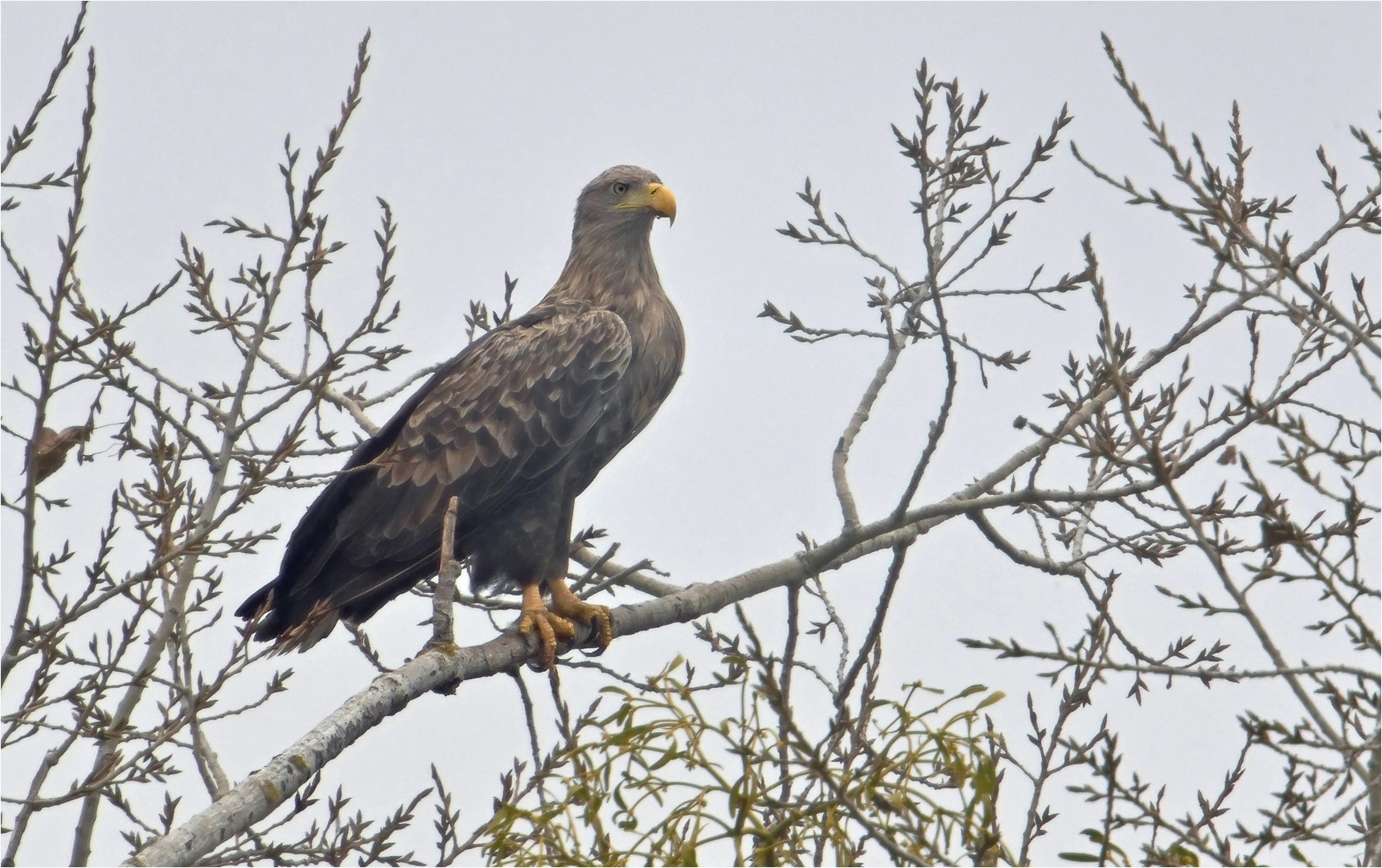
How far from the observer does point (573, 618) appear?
6035 mm

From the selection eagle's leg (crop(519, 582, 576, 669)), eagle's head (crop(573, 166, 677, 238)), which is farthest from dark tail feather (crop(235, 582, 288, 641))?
eagle's head (crop(573, 166, 677, 238))

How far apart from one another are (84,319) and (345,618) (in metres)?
1.96

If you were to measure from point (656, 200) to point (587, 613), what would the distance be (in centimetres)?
234

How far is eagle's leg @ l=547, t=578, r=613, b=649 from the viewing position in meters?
5.89

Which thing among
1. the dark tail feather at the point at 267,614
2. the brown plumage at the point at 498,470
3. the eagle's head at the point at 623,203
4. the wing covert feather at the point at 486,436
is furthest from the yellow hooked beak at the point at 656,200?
the dark tail feather at the point at 267,614

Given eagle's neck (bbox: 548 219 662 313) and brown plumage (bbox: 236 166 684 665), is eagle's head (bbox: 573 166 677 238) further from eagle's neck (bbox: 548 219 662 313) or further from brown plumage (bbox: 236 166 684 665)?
brown plumage (bbox: 236 166 684 665)

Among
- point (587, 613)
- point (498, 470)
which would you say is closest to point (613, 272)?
point (498, 470)

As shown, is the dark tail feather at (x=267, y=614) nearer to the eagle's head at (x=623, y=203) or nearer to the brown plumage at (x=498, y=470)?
the brown plumage at (x=498, y=470)

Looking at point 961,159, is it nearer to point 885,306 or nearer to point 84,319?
point 885,306

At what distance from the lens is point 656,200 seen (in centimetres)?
737

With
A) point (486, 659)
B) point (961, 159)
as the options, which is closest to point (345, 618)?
point (486, 659)

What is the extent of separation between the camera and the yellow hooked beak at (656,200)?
7.34 metres

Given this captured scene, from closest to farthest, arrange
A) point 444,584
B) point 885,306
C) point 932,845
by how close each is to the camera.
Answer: point 932,845
point 444,584
point 885,306

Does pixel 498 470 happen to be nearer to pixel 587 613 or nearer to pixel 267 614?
pixel 587 613
